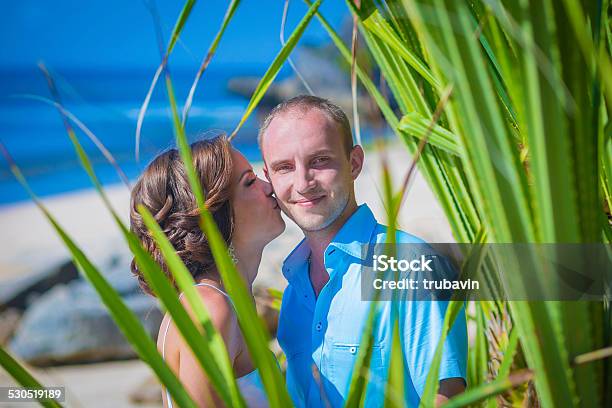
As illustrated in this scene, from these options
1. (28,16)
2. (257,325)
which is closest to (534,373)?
(257,325)

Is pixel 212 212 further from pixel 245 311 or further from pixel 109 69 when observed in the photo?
pixel 109 69

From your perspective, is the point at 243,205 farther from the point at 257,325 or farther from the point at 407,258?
the point at 257,325

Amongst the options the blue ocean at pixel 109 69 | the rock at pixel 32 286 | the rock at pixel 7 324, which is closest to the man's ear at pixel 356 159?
the rock at pixel 7 324

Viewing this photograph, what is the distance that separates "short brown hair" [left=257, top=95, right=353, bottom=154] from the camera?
1110 mm

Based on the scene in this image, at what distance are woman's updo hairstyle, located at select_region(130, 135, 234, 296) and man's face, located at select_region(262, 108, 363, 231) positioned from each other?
0.12 m

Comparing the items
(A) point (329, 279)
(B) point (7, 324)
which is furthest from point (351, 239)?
(B) point (7, 324)

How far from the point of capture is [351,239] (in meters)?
1.06

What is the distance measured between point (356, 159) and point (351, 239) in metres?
0.19

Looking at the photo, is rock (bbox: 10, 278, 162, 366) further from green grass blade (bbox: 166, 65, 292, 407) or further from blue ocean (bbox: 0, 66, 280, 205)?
blue ocean (bbox: 0, 66, 280, 205)

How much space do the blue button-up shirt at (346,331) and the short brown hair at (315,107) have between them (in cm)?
14

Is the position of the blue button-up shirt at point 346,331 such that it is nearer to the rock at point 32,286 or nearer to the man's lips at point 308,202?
the man's lips at point 308,202

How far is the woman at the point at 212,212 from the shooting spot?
3.64 feet

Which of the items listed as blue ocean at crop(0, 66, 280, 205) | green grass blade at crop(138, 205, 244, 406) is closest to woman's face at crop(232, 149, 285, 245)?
green grass blade at crop(138, 205, 244, 406)

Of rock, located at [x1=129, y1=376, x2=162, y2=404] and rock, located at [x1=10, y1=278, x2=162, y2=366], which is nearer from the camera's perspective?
rock, located at [x1=129, y1=376, x2=162, y2=404]
